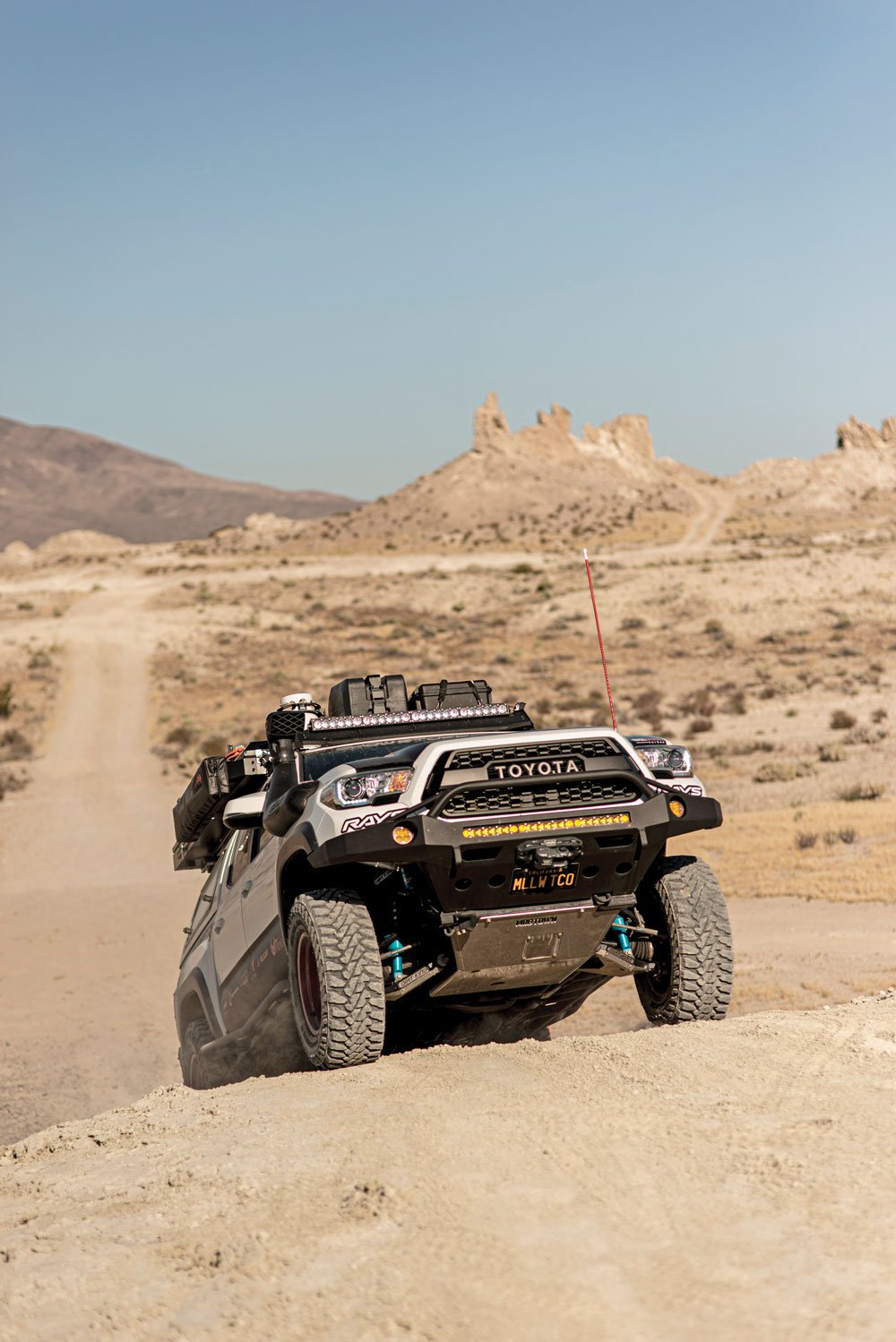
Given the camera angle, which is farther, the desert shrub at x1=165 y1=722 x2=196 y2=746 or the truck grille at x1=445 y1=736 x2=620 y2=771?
the desert shrub at x1=165 y1=722 x2=196 y2=746

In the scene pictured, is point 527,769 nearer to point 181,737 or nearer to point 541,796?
point 541,796

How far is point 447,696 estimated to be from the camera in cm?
902

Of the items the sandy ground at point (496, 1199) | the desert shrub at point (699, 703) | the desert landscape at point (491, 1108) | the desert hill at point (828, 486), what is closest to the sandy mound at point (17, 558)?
the desert hill at point (828, 486)

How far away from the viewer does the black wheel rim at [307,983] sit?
21.9 feet

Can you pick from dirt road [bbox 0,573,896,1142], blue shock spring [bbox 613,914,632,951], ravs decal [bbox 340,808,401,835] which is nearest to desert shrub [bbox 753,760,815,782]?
dirt road [bbox 0,573,896,1142]

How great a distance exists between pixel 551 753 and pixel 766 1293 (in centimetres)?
318

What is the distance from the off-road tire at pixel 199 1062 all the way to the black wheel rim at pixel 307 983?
140 cm

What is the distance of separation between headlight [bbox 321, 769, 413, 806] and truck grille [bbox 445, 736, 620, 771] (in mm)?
239

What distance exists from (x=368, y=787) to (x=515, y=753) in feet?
2.42

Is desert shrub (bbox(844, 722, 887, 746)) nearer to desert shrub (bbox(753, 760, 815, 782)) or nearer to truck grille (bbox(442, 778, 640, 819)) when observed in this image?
desert shrub (bbox(753, 760, 815, 782))

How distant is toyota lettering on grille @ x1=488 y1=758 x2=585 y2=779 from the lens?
6.34 metres

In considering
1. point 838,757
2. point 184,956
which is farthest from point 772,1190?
point 838,757

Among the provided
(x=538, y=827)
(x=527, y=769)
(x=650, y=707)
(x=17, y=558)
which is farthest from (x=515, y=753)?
(x=17, y=558)

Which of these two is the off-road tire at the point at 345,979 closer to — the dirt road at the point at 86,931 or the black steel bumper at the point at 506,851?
the black steel bumper at the point at 506,851
